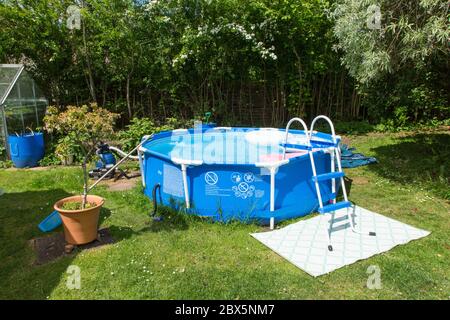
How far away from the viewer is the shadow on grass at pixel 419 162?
20.2ft

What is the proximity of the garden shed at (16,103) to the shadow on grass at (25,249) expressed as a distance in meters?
2.60

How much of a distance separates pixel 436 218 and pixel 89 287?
454 centimetres

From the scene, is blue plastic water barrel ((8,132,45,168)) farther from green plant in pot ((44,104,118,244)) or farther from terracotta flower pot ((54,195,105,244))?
terracotta flower pot ((54,195,105,244))

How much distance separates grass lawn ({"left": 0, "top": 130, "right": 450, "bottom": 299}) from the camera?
10.7ft

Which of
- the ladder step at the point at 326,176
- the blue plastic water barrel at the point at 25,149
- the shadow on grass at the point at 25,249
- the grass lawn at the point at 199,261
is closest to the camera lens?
the grass lawn at the point at 199,261

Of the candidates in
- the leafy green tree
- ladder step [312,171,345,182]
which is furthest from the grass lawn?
the leafy green tree

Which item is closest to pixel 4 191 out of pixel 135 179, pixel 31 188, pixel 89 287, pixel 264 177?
pixel 31 188

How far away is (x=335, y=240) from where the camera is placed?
4.20 m

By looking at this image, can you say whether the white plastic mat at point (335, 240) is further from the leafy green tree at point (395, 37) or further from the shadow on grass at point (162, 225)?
the leafy green tree at point (395, 37)

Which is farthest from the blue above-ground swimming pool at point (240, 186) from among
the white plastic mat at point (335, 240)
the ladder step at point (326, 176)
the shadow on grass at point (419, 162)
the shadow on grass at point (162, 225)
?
the shadow on grass at point (419, 162)

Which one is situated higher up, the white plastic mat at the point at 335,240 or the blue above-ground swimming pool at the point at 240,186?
the blue above-ground swimming pool at the point at 240,186

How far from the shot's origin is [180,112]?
11.1 metres

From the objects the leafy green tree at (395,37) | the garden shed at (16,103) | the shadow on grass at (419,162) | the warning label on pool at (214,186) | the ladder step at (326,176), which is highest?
the leafy green tree at (395,37)

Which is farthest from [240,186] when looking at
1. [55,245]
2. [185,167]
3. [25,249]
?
[25,249]
